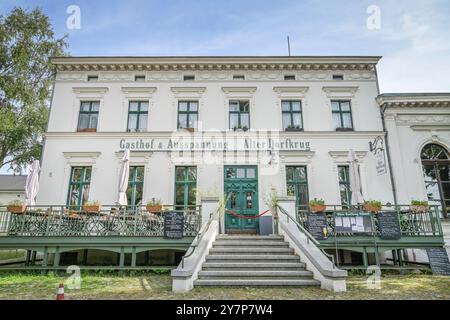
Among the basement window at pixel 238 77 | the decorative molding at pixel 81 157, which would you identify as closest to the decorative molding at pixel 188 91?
the basement window at pixel 238 77

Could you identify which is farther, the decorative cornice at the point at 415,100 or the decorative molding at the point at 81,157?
the decorative cornice at the point at 415,100

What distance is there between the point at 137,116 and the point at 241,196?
6757 millimetres

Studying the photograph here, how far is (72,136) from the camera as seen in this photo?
43.0 feet

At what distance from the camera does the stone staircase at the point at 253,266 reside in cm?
670

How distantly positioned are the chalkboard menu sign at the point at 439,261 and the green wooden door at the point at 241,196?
6564 millimetres

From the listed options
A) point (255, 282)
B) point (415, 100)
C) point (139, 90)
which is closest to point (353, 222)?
point (255, 282)

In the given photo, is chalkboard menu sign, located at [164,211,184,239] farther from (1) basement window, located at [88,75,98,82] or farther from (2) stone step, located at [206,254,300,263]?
(1) basement window, located at [88,75,98,82]

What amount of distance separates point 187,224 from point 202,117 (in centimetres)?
594

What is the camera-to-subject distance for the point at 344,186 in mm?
12617

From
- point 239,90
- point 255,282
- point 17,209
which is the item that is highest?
point 239,90

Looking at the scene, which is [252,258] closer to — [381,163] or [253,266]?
[253,266]

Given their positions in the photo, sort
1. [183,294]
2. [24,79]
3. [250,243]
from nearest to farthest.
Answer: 1. [183,294]
2. [250,243]
3. [24,79]

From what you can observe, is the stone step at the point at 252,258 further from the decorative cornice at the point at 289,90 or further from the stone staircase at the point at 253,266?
the decorative cornice at the point at 289,90
